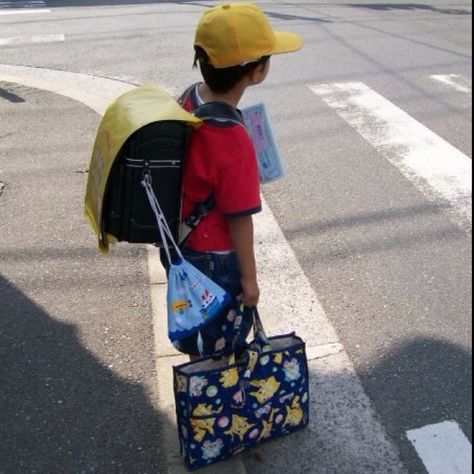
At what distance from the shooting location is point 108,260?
3.91 m

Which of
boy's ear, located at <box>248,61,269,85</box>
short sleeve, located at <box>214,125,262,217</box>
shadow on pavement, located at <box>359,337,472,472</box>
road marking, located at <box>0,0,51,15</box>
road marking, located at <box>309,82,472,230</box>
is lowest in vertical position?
shadow on pavement, located at <box>359,337,472,472</box>

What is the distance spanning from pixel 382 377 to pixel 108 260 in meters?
1.71

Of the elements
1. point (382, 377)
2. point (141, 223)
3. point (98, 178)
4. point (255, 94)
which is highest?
point (98, 178)

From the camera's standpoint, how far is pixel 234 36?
2.00 meters

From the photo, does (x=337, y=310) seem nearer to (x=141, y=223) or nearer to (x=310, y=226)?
(x=310, y=226)

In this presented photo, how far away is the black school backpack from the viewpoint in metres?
1.97

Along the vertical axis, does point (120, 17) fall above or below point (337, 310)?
above

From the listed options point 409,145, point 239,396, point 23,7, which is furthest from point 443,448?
point 23,7

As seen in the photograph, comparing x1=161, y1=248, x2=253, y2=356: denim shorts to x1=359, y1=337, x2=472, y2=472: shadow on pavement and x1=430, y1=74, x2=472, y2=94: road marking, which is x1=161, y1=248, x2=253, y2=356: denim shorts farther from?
x1=430, y1=74, x2=472, y2=94: road marking

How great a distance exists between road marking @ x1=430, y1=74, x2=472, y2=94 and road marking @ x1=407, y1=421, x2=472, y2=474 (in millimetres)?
5344

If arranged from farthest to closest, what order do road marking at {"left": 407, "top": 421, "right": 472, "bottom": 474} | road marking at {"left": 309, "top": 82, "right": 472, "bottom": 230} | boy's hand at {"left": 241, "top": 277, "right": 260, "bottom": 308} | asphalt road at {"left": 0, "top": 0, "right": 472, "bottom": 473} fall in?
1. road marking at {"left": 309, "top": 82, "right": 472, "bottom": 230}
2. asphalt road at {"left": 0, "top": 0, "right": 472, "bottom": 473}
3. road marking at {"left": 407, "top": 421, "right": 472, "bottom": 474}
4. boy's hand at {"left": 241, "top": 277, "right": 260, "bottom": 308}

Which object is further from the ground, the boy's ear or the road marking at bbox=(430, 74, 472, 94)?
the boy's ear

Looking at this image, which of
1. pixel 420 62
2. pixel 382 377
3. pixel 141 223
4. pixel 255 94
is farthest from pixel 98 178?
pixel 420 62

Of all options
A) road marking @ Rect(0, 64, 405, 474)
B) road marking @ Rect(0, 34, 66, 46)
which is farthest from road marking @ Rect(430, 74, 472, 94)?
road marking @ Rect(0, 34, 66, 46)
